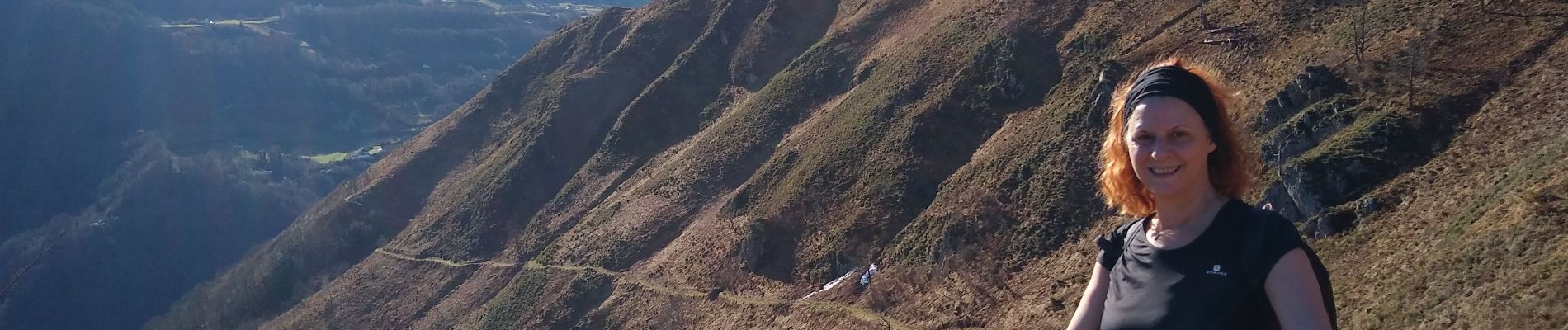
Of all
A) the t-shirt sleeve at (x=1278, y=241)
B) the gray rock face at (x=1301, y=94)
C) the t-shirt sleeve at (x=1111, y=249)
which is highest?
the t-shirt sleeve at (x=1278, y=241)

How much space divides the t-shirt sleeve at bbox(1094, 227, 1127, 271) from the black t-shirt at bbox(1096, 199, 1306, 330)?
0.36m

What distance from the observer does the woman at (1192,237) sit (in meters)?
3.71

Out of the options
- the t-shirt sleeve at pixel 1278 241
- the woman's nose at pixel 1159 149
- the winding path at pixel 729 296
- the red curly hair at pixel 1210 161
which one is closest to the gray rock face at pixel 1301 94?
the winding path at pixel 729 296

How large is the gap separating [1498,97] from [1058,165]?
600 inches

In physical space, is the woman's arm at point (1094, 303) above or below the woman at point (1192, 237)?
below

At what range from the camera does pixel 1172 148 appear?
417 cm

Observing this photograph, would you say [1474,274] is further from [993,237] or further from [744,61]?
[744,61]

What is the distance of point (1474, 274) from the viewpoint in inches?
782

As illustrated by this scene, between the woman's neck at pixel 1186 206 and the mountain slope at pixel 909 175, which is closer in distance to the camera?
the woman's neck at pixel 1186 206

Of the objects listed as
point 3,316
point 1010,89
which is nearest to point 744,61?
point 1010,89

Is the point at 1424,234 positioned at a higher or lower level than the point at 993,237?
higher

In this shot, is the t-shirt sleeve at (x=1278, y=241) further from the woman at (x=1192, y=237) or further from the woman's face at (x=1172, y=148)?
the woman's face at (x=1172, y=148)

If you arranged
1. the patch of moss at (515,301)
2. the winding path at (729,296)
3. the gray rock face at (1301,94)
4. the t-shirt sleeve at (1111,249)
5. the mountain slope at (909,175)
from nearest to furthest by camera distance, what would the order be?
1. the t-shirt sleeve at (1111,249)
2. the mountain slope at (909,175)
3. the gray rock face at (1301,94)
4. the winding path at (729,296)
5. the patch of moss at (515,301)

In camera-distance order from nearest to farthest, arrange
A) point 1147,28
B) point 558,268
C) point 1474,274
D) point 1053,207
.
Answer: point 1474,274
point 1053,207
point 1147,28
point 558,268
